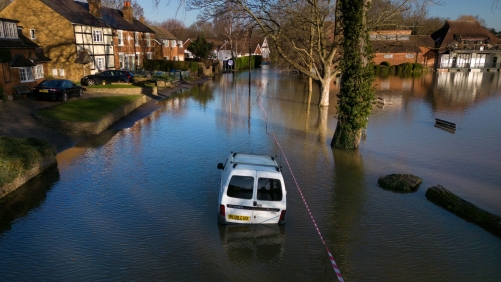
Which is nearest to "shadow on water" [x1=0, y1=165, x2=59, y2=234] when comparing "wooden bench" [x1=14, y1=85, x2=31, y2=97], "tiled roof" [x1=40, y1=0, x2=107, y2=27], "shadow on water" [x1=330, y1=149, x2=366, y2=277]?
A: "shadow on water" [x1=330, y1=149, x2=366, y2=277]

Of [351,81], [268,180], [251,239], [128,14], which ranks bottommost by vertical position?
[251,239]

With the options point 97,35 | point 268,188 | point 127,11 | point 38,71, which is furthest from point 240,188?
point 127,11

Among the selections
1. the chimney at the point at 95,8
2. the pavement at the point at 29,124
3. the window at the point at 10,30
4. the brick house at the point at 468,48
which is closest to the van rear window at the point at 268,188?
the pavement at the point at 29,124

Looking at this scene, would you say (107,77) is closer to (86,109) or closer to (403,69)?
(86,109)

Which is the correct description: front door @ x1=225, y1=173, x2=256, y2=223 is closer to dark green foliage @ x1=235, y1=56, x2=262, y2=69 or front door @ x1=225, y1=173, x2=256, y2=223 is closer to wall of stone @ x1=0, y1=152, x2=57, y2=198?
wall of stone @ x1=0, y1=152, x2=57, y2=198

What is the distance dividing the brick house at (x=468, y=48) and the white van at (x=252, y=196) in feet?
254

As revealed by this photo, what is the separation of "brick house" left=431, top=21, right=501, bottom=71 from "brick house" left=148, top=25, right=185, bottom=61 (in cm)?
5310

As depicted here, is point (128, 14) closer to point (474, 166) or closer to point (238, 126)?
point (238, 126)

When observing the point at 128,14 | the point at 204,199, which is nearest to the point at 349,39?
the point at 204,199

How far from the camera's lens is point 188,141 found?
19.3 meters

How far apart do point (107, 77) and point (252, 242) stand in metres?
32.7

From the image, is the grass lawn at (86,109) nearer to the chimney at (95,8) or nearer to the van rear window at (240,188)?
the van rear window at (240,188)

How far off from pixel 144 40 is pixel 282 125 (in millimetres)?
39061

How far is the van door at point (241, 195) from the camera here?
30.5ft
